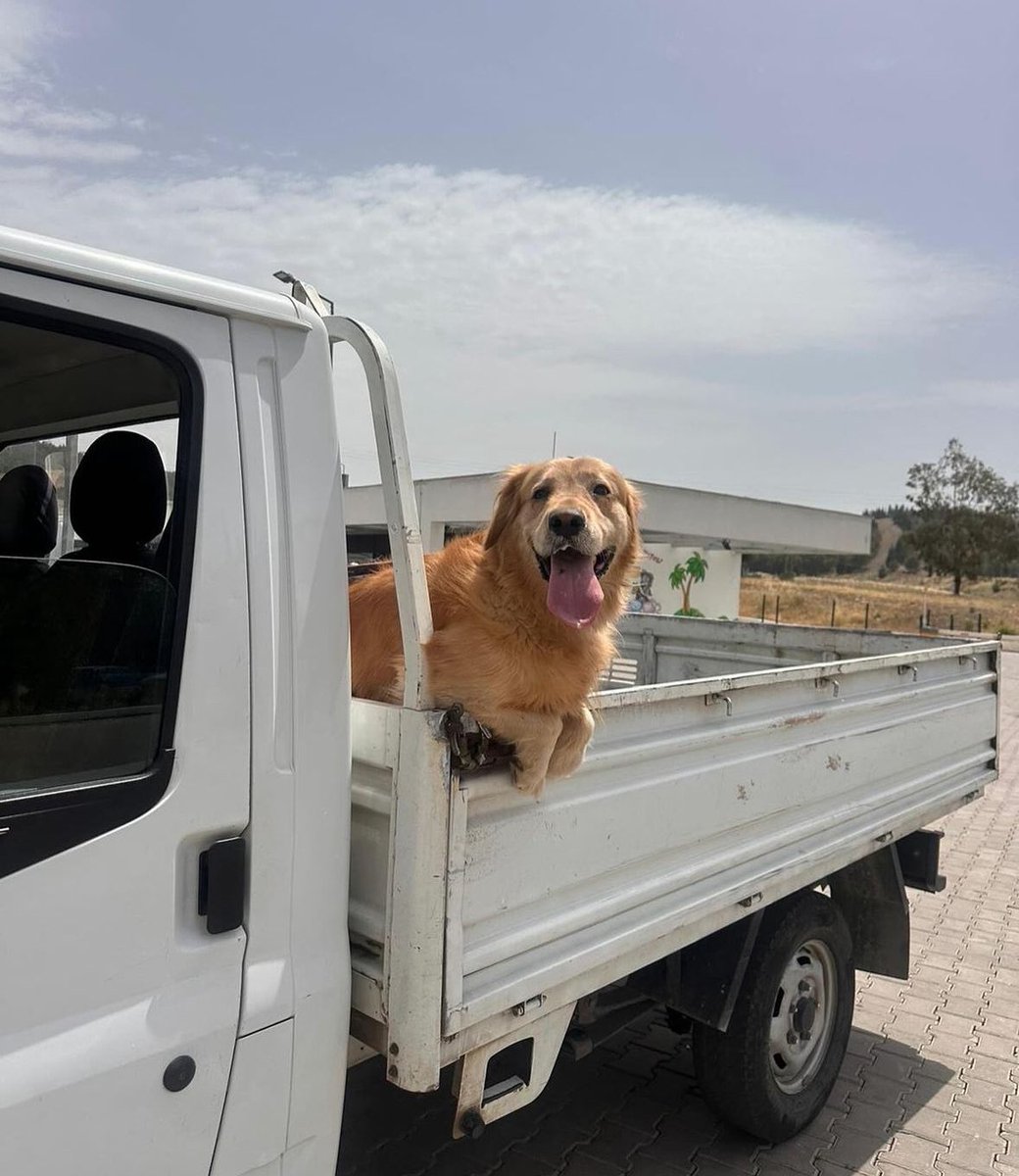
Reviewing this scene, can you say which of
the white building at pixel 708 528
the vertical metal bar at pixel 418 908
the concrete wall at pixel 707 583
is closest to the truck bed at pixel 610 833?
the vertical metal bar at pixel 418 908

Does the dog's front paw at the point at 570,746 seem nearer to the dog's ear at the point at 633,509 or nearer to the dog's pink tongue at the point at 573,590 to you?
the dog's pink tongue at the point at 573,590

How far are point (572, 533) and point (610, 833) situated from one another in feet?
2.59

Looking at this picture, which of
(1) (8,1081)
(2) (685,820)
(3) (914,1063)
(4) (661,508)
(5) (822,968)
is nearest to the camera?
(1) (8,1081)

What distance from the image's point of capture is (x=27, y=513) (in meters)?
2.12

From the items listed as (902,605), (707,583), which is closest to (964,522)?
(902,605)

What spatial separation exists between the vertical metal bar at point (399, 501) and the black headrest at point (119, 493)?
0.45 meters

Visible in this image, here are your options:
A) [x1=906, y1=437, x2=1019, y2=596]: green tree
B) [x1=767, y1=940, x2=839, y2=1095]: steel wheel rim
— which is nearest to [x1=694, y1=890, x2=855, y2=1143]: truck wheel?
Result: [x1=767, y1=940, x2=839, y2=1095]: steel wheel rim

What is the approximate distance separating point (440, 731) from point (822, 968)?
99.2 inches

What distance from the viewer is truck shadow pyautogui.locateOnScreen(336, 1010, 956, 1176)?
11.1 ft

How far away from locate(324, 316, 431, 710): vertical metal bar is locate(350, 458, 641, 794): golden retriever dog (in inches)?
2.5

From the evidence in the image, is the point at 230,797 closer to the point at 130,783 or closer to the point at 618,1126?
the point at 130,783

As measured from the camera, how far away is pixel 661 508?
2205 cm

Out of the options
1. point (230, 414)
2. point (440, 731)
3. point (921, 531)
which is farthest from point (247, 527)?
point (921, 531)

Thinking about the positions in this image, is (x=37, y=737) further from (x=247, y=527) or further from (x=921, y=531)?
(x=921, y=531)
